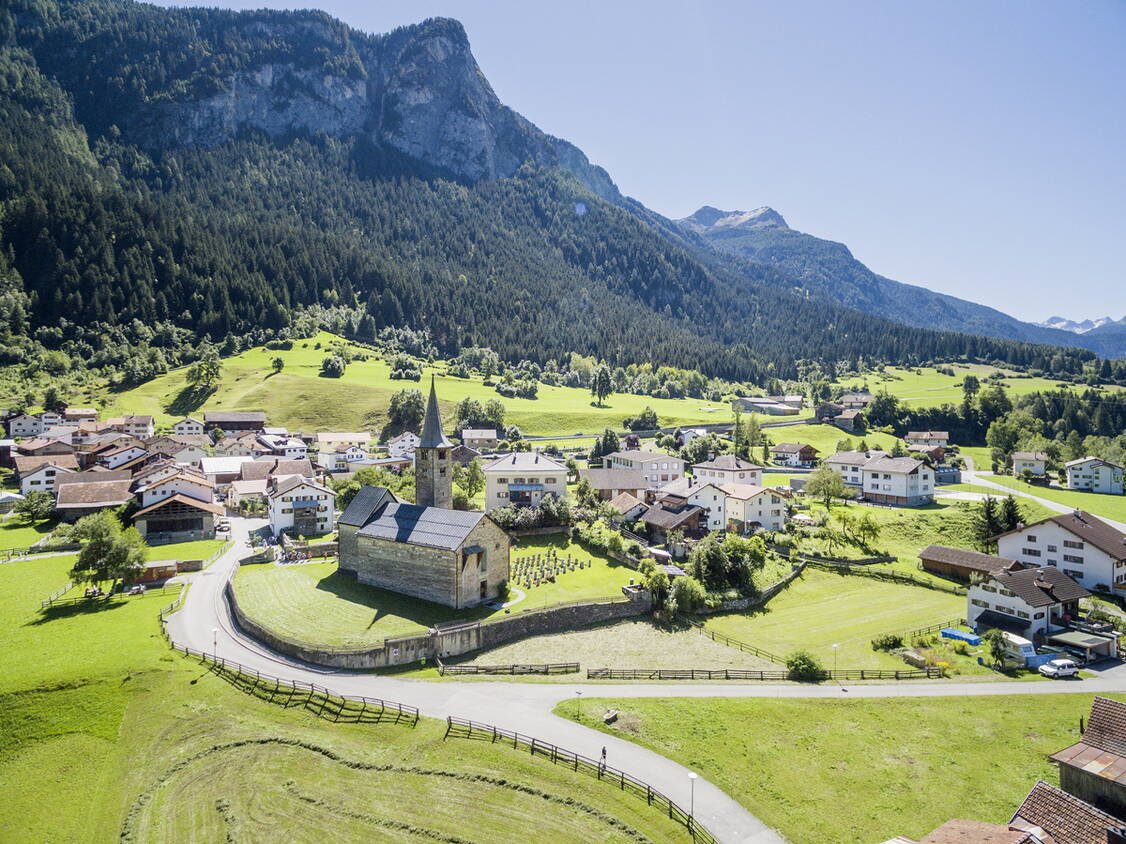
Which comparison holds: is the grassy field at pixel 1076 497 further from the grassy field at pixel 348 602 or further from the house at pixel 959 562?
the grassy field at pixel 348 602

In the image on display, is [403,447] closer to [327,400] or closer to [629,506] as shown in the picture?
[327,400]

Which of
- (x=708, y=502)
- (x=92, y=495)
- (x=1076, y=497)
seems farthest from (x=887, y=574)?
(x=92, y=495)

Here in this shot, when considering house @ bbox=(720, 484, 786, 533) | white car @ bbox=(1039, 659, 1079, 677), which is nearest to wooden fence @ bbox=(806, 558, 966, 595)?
house @ bbox=(720, 484, 786, 533)

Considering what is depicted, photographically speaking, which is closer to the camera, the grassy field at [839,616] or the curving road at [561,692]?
the curving road at [561,692]

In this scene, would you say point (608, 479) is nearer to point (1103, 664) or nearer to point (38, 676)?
point (1103, 664)

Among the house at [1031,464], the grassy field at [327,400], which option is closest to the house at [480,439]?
the grassy field at [327,400]

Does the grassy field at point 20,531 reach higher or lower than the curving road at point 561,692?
lower
